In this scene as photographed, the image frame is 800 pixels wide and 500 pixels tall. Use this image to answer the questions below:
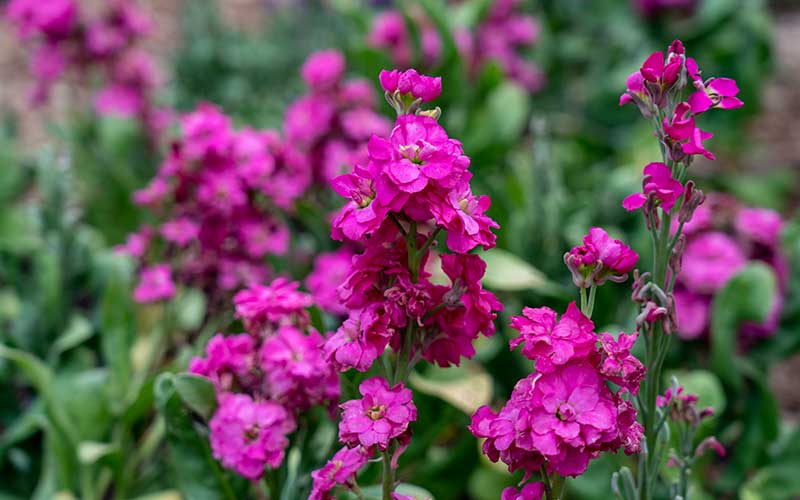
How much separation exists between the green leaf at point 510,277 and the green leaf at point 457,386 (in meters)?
0.21

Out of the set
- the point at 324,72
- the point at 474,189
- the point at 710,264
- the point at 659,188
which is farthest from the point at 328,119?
the point at 659,188

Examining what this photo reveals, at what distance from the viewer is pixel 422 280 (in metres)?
1.04

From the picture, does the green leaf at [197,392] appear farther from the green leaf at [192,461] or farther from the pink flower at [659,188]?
the pink flower at [659,188]

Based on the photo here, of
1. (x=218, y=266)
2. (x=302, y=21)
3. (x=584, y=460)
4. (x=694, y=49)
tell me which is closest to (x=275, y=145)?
(x=218, y=266)

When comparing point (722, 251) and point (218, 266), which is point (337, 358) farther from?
point (722, 251)

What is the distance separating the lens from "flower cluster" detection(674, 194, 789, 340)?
80.4 inches

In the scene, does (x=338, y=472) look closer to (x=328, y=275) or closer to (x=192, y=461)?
(x=192, y=461)

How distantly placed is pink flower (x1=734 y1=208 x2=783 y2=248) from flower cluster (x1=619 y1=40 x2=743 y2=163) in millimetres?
1229

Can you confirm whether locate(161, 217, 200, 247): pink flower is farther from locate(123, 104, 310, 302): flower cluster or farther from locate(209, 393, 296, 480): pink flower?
locate(209, 393, 296, 480): pink flower

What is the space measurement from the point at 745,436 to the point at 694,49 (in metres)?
2.09

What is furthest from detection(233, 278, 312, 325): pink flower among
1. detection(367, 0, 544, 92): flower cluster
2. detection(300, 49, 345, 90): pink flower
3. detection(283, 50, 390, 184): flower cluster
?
detection(367, 0, 544, 92): flower cluster

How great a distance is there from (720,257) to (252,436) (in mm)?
1302

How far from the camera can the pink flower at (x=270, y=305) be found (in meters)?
1.27

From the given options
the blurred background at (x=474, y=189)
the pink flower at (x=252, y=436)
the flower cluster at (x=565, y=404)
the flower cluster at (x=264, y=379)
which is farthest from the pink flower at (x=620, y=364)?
the blurred background at (x=474, y=189)
